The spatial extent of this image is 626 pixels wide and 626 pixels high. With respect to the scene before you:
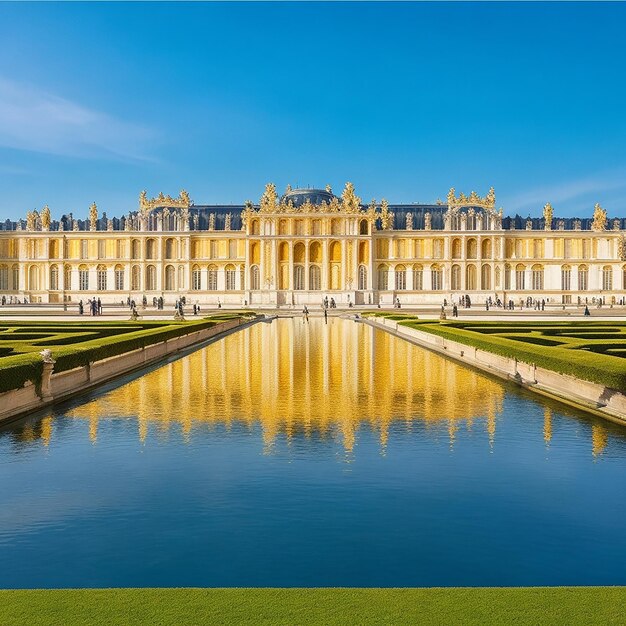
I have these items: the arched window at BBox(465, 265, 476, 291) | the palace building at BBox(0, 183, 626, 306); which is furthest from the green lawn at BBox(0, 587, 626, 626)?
the arched window at BBox(465, 265, 476, 291)

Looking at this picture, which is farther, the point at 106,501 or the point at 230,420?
the point at 230,420

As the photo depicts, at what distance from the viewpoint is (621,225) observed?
87.7 meters

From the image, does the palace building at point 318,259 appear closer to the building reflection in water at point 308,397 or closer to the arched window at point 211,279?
the arched window at point 211,279

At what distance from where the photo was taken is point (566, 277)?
84.3 meters

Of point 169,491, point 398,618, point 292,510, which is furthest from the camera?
point 169,491

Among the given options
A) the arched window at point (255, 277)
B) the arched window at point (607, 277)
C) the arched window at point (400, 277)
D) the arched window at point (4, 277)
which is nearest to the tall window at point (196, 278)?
the arched window at point (255, 277)

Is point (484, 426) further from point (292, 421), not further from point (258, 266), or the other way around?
point (258, 266)

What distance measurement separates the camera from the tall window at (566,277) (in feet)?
276

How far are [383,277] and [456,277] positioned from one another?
870 centimetres

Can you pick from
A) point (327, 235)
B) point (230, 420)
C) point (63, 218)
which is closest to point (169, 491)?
point (230, 420)

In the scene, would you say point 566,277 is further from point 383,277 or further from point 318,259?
point 318,259

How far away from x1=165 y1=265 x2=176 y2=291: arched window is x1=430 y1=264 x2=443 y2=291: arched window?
30.8 meters

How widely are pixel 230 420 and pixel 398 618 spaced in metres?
7.67

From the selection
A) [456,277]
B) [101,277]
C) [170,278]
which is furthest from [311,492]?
[101,277]
